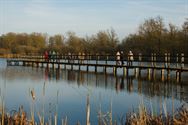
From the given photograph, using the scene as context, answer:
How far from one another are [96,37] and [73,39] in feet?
24.0

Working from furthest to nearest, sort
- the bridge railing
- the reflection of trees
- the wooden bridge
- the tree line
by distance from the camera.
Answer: the tree line → the bridge railing → the wooden bridge → the reflection of trees

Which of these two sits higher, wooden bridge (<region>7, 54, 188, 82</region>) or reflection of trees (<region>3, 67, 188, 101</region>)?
wooden bridge (<region>7, 54, 188, 82</region>)

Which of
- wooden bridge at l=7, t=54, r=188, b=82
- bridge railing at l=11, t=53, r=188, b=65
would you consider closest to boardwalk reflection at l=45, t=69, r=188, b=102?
wooden bridge at l=7, t=54, r=188, b=82

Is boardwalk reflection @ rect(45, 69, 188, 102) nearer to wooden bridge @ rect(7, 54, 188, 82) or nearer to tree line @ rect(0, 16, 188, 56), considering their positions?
wooden bridge @ rect(7, 54, 188, 82)

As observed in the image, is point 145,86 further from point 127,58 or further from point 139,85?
point 127,58

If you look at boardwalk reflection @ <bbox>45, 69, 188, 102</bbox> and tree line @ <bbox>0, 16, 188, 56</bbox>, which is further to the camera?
tree line @ <bbox>0, 16, 188, 56</bbox>

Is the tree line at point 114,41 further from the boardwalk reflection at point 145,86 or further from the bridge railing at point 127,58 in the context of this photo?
the boardwalk reflection at point 145,86

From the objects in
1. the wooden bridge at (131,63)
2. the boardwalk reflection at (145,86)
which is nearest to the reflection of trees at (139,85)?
the boardwalk reflection at (145,86)

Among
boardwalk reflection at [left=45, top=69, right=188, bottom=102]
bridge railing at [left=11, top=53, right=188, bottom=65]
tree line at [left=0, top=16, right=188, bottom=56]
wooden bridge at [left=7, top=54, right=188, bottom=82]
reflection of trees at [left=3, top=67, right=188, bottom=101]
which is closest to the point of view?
boardwalk reflection at [left=45, top=69, right=188, bottom=102]

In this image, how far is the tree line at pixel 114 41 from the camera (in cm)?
5159

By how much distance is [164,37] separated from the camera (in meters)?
54.0

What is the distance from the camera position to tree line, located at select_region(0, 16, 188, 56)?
51.6 meters

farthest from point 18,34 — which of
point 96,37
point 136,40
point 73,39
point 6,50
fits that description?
point 136,40

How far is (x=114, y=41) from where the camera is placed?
218 feet
